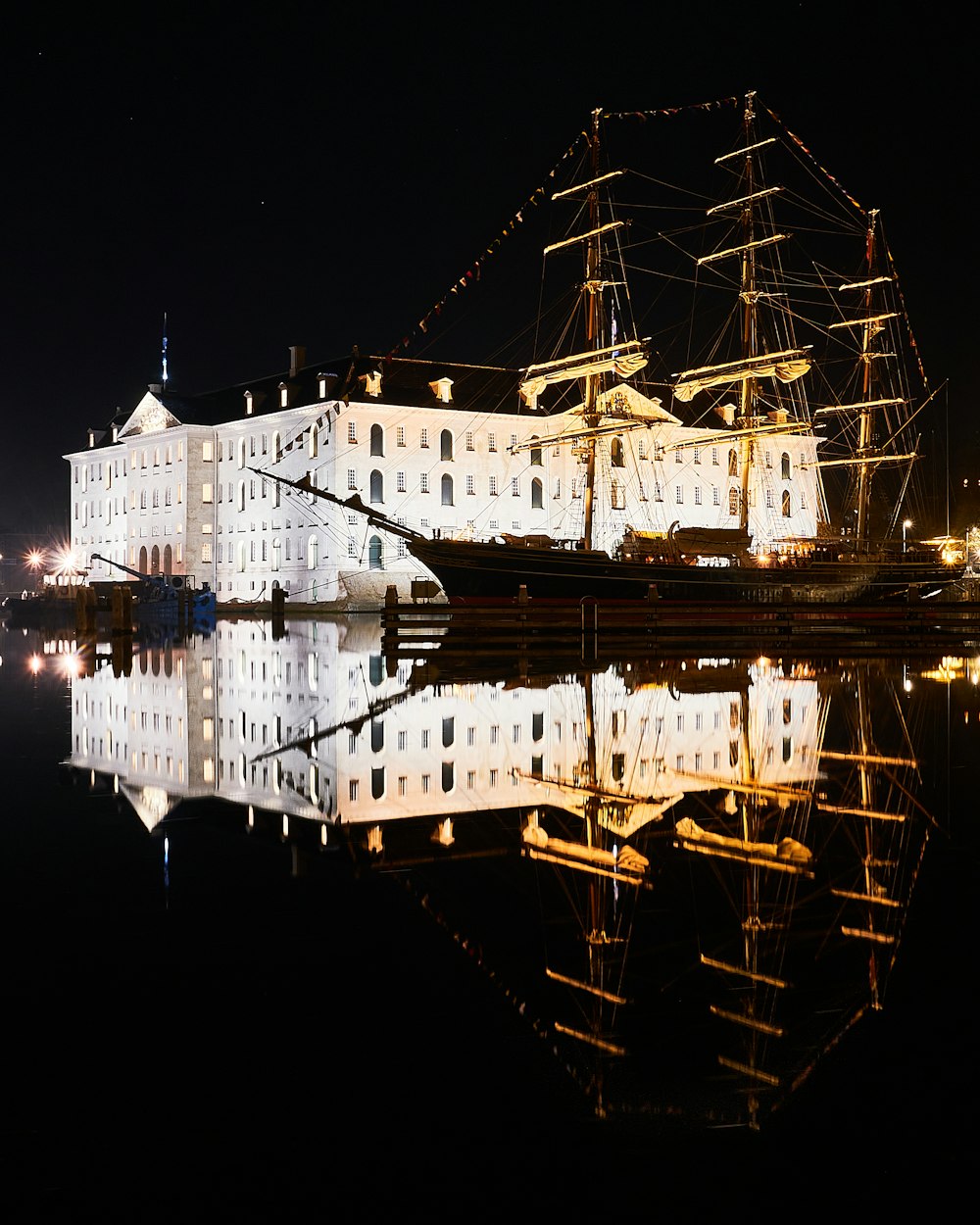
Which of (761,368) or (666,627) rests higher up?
(761,368)

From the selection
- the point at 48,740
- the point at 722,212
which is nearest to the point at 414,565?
the point at 722,212

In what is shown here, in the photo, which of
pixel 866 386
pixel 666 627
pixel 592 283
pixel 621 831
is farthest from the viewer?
pixel 866 386

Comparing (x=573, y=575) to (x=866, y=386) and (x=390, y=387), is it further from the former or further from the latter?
(x=390, y=387)

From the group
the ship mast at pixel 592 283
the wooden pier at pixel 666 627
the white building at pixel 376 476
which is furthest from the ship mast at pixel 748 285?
the white building at pixel 376 476

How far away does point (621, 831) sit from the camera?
799 centimetres

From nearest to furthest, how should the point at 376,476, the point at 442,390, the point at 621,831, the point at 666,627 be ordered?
the point at 621,831 → the point at 666,627 → the point at 376,476 → the point at 442,390

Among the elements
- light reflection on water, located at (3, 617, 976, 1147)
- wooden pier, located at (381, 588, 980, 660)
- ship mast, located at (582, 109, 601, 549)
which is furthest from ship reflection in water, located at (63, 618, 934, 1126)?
ship mast, located at (582, 109, 601, 549)

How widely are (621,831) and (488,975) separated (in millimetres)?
3040

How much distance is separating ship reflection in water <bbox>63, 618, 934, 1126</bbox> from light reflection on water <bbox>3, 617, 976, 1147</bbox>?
0.06ft

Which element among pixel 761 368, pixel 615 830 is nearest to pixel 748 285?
pixel 761 368

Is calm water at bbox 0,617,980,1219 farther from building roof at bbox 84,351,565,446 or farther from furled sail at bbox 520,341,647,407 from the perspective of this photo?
building roof at bbox 84,351,565,446

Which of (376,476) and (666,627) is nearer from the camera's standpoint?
(666,627)

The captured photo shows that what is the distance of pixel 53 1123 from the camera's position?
3.75 meters

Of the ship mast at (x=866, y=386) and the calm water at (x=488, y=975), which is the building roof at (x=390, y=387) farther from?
the calm water at (x=488, y=975)
